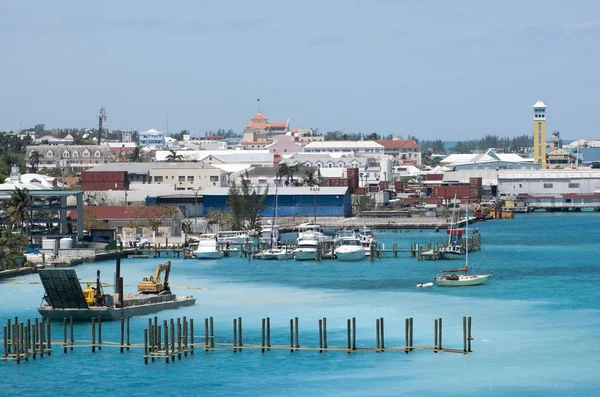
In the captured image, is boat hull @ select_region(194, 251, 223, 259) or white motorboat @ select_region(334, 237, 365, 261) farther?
boat hull @ select_region(194, 251, 223, 259)

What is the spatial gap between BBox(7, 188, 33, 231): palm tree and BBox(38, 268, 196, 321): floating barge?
32661 mm

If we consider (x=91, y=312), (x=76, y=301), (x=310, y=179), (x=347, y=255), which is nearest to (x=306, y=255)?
(x=347, y=255)

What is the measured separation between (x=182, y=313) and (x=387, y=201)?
103872mm

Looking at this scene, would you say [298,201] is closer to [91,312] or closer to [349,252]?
[349,252]

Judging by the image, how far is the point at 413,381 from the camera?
130ft

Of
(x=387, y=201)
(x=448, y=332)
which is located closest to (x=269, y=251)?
(x=448, y=332)

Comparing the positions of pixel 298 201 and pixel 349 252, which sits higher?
pixel 298 201

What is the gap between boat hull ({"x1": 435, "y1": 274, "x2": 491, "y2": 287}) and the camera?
2520 inches

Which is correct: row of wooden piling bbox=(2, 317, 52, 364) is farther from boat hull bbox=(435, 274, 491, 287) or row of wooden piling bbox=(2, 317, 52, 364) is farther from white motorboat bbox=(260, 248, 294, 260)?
white motorboat bbox=(260, 248, 294, 260)

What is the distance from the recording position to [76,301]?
163 feet

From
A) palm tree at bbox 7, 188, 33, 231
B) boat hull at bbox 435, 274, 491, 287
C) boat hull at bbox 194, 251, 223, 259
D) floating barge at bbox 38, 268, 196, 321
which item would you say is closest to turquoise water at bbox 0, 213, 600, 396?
floating barge at bbox 38, 268, 196, 321

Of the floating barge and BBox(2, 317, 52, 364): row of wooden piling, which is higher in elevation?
the floating barge

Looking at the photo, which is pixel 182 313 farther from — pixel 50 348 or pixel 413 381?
pixel 413 381

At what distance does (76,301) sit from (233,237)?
1952 inches
